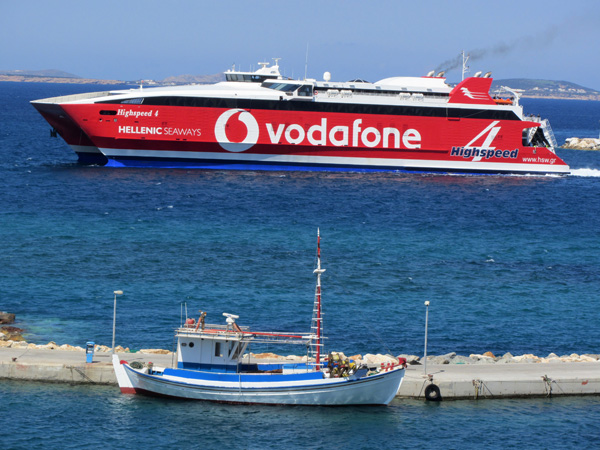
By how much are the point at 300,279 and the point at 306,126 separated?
33.1 meters

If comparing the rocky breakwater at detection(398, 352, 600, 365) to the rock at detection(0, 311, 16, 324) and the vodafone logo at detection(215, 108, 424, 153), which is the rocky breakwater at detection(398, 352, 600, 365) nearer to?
the rock at detection(0, 311, 16, 324)

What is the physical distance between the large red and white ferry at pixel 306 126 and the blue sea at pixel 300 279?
1.73m

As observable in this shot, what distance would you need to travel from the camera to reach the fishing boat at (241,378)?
28500 millimetres

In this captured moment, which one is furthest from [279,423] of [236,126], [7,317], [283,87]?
[283,87]

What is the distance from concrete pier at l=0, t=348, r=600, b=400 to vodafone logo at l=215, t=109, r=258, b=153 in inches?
1758

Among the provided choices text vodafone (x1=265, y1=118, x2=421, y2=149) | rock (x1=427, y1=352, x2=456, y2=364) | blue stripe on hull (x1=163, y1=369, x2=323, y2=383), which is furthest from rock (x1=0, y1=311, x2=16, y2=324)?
text vodafone (x1=265, y1=118, x2=421, y2=149)

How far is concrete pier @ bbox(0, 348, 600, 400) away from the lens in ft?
96.3

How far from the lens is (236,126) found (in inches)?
2918

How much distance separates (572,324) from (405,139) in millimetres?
40241

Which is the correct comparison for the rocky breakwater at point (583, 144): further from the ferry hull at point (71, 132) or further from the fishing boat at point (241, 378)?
the fishing boat at point (241, 378)

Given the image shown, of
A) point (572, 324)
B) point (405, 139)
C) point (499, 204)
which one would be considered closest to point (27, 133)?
point (405, 139)

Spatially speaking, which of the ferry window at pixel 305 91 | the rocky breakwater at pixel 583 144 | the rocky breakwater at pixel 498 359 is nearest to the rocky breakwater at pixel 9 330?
the rocky breakwater at pixel 498 359

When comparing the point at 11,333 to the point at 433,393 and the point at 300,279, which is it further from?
the point at 433,393

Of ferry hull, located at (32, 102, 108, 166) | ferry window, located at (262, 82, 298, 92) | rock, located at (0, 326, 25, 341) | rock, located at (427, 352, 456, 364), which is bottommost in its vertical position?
rock, located at (427, 352, 456, 364)
